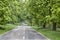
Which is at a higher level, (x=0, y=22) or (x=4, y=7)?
(x=4, y=7)

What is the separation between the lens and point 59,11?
24266 millimetres

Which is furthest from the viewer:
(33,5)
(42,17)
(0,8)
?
(33,5)

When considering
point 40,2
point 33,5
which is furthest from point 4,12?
point 33,5

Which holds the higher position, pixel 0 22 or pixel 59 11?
pixel 59 11

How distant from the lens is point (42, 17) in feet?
157

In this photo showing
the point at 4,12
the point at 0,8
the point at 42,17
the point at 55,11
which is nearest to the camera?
the point at 55,11

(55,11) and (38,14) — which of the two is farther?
(38,14)

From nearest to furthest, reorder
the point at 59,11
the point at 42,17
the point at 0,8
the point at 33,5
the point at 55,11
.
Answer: the point at 59,11 < the point at 55,11 < the point at 0,8 < the point at 42,17 < the point at 33,5

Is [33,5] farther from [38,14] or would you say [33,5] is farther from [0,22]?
[0,22]

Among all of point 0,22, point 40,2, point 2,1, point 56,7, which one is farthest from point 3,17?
point 56,7

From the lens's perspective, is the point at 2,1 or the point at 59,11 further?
the point at 2,1

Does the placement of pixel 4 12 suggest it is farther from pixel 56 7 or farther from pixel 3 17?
pixel 56 7

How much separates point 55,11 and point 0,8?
16251 millimetres

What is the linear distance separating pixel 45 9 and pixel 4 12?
8711 millimetres
